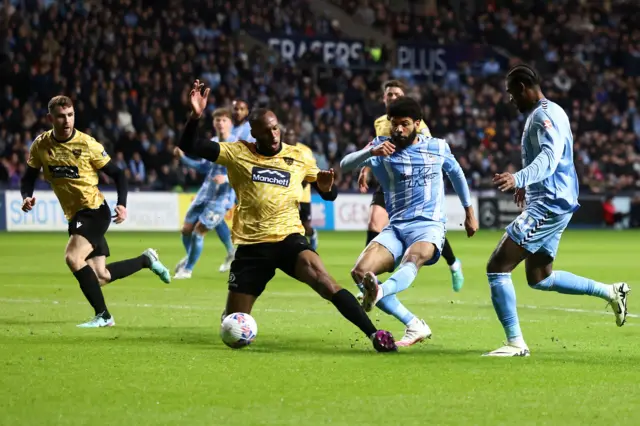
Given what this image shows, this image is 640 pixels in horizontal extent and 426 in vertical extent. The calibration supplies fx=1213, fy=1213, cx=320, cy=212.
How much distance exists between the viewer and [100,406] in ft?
20.6

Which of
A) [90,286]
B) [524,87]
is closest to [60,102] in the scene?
[90,286]

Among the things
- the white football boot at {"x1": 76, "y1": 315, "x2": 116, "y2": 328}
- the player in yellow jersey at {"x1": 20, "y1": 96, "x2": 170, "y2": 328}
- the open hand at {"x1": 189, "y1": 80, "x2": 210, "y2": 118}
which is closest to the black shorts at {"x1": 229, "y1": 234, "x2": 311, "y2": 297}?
the open hand at {"x1": 189, "y1": 80, "x2": 210, "y2": 118}

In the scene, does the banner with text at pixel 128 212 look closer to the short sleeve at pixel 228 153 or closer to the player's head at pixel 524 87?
the short sleeve at pixel 228 153

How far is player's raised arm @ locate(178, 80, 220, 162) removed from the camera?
827cm

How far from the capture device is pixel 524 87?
8.31 meters

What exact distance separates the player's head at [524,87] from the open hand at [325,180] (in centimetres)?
142

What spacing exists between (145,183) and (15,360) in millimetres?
21028

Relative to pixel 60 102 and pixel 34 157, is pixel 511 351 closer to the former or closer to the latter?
pixel 60 102

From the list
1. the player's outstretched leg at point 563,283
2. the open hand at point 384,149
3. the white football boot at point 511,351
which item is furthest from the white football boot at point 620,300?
the open hand at point 384,149

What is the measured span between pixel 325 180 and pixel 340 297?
863 millimetres

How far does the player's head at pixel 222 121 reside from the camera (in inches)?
628

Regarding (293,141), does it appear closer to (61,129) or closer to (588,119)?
(61,129)

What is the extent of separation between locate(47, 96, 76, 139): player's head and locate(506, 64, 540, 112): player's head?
4043 mm

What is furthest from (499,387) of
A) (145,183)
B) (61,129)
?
(145,183)
